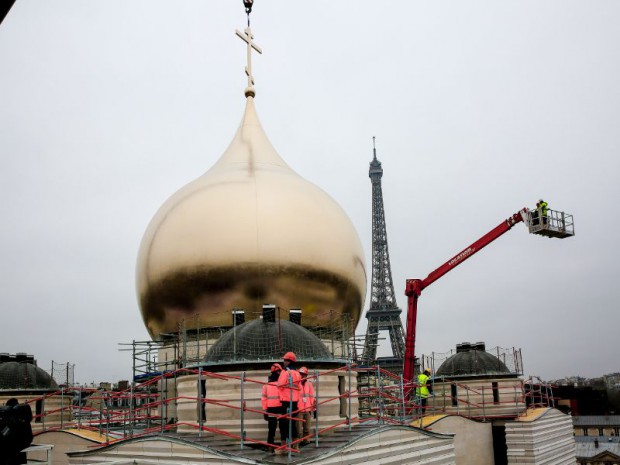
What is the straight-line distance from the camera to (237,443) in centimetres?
1160

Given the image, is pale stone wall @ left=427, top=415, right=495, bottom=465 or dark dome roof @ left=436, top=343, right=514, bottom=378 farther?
dark dome roof @ left=436, top=343, right=514, bottom=378

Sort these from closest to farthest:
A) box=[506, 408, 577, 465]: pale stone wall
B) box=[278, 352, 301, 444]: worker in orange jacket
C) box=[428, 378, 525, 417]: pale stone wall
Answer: box=[278, 352, 301, 444]: worker in orange jacket → box=[506, 408, 577, 465]: pale stone wall → box=[428, 378, 525, 417]: pale stone wall

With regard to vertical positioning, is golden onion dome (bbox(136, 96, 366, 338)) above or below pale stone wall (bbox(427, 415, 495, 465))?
above

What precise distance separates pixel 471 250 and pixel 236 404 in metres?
17.5

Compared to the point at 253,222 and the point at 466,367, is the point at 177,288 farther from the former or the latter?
the point at 466,367

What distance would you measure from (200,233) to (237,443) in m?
8.29

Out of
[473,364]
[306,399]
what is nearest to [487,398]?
[473,364]

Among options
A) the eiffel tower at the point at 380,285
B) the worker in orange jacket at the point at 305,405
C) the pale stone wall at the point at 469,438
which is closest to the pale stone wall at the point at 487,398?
the pale stone wall at the point at 469,438

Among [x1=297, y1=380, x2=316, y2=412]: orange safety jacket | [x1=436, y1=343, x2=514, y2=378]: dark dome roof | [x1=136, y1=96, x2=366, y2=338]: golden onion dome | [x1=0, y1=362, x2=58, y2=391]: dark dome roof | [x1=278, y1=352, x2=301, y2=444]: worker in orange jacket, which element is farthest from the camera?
[x1=436, y1=343, x2=514, y2=378]: dark dome roof

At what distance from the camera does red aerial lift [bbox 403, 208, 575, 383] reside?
2483 centimetres

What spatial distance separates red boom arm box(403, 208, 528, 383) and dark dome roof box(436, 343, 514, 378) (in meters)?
2.97

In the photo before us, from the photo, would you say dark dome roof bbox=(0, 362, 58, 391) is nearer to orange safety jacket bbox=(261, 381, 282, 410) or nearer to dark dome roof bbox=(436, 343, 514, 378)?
orange safety jacket bbox=(261, 381, 282, 410)

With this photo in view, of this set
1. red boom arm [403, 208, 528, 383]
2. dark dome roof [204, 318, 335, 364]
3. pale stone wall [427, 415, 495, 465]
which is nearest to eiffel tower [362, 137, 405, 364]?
red boom arm [403, 208, 528, 383]

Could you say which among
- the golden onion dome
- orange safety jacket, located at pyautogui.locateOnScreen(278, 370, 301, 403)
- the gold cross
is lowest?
orange safety jacket, located at pyautogui.locateOnScreen(278, 370, 301, 403)
